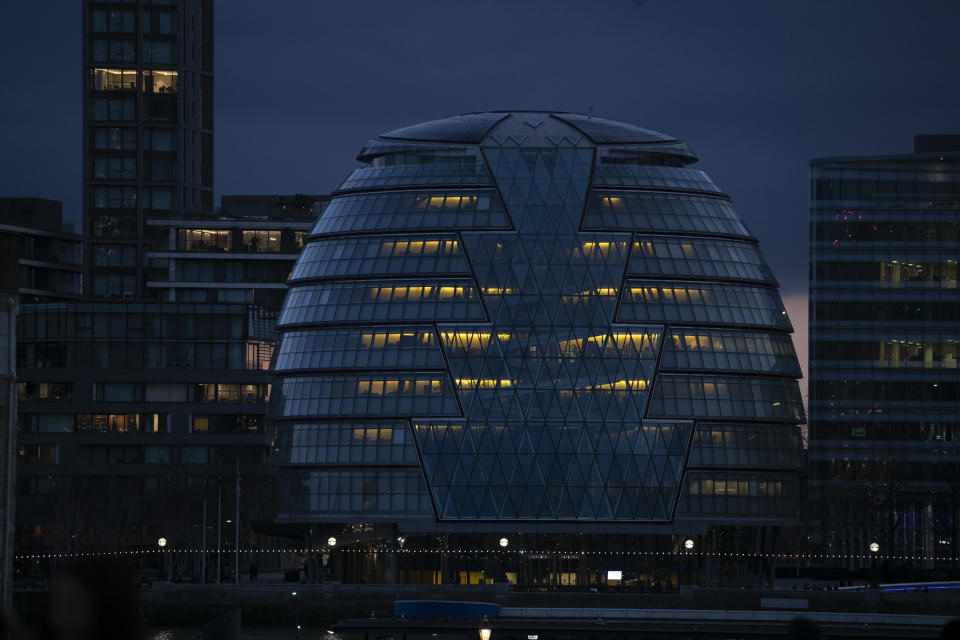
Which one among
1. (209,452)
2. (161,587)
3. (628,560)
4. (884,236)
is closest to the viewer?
(161,587)

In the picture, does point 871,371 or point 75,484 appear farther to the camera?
point 75,484

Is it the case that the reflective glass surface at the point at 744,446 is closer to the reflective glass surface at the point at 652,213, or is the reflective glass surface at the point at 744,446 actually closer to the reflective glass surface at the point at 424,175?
the reflective glass surface at the point at 652,213

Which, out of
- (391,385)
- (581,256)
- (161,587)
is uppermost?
(581,256)

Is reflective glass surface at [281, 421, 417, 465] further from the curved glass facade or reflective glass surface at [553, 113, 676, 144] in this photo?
reflective glass surface at [553, 113, 676, 144]

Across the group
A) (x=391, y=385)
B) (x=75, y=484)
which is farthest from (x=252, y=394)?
(x=391, y=385)

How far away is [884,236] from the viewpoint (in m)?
141

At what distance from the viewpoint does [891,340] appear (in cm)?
14100

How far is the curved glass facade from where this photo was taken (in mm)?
123750

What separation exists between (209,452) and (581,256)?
61.6 metres

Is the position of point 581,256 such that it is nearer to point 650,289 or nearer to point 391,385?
point 650,289

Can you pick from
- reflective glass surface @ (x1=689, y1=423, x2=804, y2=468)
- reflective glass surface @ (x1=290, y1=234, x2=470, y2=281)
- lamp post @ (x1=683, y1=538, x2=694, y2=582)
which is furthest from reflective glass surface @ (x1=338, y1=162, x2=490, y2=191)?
lamp post @ (x1=683, y1=538, x2=694, y2=582)

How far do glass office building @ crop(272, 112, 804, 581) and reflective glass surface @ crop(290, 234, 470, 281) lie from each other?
0.48 feet

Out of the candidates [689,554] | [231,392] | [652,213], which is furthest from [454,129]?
[231,392]

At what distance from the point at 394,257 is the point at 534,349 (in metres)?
11.0
